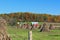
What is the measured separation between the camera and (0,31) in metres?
8.11

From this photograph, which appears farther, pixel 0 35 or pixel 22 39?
pixel 22 39

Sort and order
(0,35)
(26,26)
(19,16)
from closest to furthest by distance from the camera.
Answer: (0,35), (26,26), (19,16)

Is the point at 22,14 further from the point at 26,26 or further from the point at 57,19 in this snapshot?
the point at 26,26

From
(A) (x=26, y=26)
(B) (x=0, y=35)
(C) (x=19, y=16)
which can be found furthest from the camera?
(C) (x=19, y=16)

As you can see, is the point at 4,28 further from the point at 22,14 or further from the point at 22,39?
the point at 22,14

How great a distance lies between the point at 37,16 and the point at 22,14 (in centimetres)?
601

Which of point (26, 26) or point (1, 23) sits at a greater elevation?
point (1, 23)

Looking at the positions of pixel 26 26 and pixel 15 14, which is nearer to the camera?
pixel 26 26

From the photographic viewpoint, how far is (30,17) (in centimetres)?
8919

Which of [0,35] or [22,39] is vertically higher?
[0,35]

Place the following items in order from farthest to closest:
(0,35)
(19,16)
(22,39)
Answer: (19,16), (22,39), (0,35)

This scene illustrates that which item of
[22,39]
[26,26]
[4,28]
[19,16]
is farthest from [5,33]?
[19,16]

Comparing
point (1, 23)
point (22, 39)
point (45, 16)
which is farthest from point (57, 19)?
point (1, 23)

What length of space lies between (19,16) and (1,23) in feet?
251
